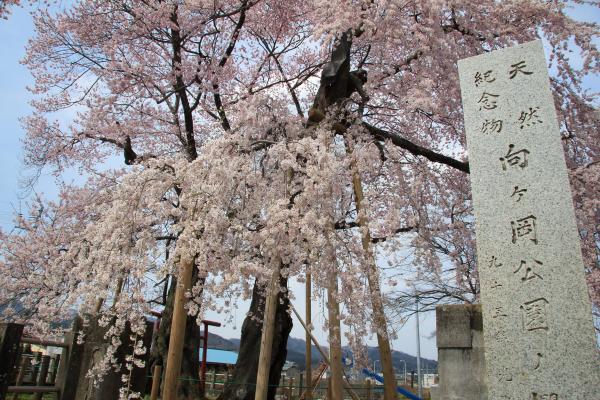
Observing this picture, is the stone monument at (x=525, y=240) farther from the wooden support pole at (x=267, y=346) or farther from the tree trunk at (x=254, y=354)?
the tree trunk at (x=254, y=354)

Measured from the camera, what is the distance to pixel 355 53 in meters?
9.97

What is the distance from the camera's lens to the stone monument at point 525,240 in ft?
10.8

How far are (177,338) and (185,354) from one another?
462 cm

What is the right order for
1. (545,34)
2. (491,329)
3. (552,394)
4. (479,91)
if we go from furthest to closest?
(545,34) → (479,91) → (491,329) → (552,394)

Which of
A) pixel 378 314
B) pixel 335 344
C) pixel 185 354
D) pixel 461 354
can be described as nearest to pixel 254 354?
pixel 185 354

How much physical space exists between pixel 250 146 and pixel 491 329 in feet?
13.2

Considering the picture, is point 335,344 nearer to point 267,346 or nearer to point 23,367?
point 267,346

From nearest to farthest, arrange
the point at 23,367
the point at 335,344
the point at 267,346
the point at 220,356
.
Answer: the point at 267,346 → the point at 335,344 → the point at 23,367 → the point at 220,356

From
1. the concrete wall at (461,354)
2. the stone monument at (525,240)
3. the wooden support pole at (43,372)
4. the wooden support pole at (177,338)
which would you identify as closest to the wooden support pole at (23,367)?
the wooden support pole at (43,372)

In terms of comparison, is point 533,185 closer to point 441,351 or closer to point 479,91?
point 479,91

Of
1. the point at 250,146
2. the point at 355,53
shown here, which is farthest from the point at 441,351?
the point at 355,53

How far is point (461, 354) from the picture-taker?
527 centimetres

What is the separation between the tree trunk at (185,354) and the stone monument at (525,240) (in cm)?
626

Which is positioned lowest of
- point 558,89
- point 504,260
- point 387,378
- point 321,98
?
point 387,378
